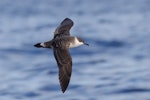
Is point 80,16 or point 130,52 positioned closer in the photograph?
point 130,52

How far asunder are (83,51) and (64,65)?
10.4 m

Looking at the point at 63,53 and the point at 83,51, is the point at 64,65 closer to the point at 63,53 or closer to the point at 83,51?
the point at 63,53

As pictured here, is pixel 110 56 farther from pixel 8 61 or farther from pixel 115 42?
pixel 8 61

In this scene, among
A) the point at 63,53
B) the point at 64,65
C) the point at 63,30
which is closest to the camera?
the point at 64,65

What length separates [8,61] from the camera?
2330 cm

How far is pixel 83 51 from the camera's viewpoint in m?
23.8

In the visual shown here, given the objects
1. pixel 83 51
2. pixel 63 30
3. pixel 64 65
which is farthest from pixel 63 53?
pixel 83 51

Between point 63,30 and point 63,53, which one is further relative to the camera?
point 63,30

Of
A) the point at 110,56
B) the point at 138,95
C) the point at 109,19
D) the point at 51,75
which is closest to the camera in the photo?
the point at 138,95

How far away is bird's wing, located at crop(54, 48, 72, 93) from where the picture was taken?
13.3m

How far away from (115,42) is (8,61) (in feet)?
11.2

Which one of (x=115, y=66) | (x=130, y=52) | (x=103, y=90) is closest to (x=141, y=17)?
(x=130, y=52)

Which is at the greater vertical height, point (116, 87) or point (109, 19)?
point (109, 19)

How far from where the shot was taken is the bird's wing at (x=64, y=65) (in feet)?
43.5
